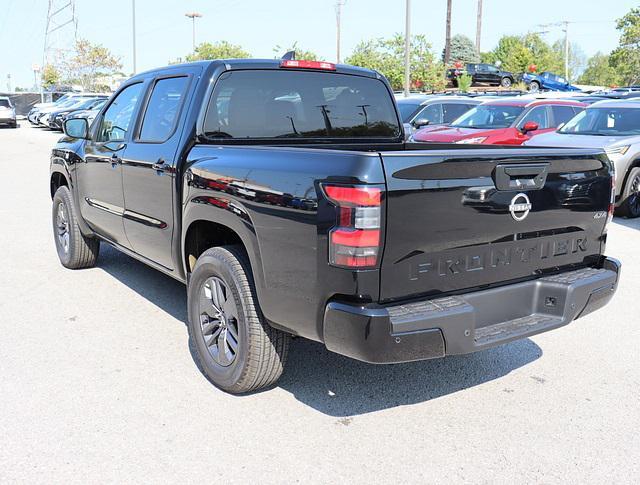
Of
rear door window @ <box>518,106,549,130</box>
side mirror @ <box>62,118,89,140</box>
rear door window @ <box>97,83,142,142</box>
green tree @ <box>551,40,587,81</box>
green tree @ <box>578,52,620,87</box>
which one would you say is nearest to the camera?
rear door window @ <box>97,83,142,142</box>

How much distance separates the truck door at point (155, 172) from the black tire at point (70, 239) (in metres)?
1.46

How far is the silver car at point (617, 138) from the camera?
9.96m

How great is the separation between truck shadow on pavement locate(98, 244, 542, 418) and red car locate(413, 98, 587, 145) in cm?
823

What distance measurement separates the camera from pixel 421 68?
4372cm

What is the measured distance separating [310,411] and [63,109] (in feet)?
102

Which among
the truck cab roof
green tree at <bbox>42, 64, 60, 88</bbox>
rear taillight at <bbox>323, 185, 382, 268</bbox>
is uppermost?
green tree at <bbox>42, 64, 60, 88</bbox>

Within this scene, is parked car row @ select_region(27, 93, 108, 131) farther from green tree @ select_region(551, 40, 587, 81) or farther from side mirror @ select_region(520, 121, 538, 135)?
green tree @ select_region(551, 40, 587, 81)

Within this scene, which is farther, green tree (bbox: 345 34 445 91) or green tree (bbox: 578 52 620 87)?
green tree (bbox: 578 52 620 87)

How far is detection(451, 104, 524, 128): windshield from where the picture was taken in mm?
13328

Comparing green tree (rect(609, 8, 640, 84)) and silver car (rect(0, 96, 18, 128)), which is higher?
green tree (rect(609, 8, 640, 84))

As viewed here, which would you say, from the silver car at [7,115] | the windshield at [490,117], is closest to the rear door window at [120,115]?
the windshield at [490,117]

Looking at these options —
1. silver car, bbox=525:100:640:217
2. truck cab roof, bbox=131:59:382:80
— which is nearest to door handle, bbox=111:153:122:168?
truck cab roof, bbox=131:59:382:80

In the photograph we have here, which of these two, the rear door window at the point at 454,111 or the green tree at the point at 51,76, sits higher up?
the green tree at the point at 51,76

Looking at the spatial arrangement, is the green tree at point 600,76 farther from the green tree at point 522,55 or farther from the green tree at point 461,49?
the green tree at point 461,49
